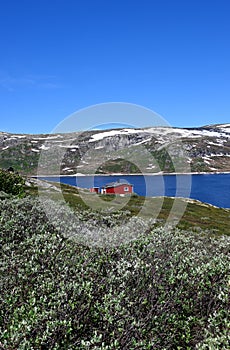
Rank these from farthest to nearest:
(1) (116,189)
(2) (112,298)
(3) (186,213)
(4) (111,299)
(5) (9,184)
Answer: (1) (116,189) → (3) (186,213) → (5) (9,184) → (2) (112,298) → (4) (111,299)

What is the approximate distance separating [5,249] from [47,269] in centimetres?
254

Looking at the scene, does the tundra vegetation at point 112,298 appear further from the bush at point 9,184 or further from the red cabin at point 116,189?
the red cabin at point 116,189

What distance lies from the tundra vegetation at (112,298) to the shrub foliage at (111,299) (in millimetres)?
27

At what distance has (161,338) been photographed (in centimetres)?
927

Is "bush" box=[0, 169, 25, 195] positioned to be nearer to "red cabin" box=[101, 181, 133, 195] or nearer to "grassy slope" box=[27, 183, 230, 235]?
"grassy slope" box=[27, 183, 230, 235]

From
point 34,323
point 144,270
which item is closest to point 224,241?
point 144,270

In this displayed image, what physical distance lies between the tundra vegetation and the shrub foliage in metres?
0.03

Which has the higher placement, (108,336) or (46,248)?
(46,248)

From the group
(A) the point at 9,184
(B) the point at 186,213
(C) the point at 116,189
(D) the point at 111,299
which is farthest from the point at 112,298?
(C) the point at 116,189

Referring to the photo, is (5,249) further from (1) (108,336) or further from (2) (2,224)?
(1) (108,336)

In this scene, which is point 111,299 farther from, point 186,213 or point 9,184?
point 186,213

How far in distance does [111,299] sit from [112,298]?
0.37 ft

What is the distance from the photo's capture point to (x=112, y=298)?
9.25 meters

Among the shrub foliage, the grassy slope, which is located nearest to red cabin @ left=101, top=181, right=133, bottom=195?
the grassy slope
